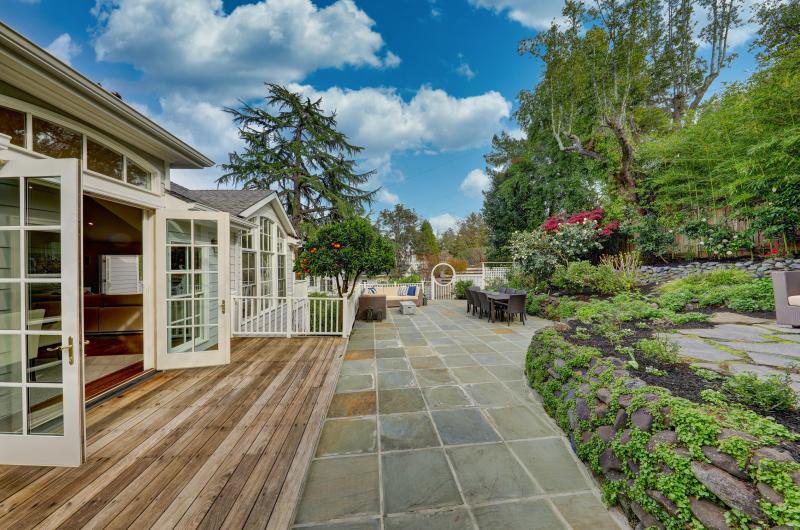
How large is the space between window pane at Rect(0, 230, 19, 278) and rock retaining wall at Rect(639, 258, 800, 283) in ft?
33.4

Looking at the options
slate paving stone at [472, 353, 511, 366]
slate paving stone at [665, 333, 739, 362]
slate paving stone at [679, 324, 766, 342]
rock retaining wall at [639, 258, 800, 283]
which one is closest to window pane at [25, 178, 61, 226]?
slate paving stone at [472, 353, 511, 366]

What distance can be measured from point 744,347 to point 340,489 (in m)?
3.93

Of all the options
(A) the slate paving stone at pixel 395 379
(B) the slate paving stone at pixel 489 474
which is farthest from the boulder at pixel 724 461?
(A) the slate paving stone at pixel 395 379

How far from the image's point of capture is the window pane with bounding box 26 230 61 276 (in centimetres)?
206

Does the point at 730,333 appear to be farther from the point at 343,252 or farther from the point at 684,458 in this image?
the point at 343,252

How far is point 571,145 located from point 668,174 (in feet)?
13.8

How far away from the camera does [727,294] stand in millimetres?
4820

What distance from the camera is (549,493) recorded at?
1927 millimetres

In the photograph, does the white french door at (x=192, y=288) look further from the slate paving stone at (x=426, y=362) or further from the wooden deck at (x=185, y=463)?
the slate paving stone at (x=426, y=362)

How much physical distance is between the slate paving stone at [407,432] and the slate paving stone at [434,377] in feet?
2.61

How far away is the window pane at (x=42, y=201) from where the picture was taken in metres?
2.04

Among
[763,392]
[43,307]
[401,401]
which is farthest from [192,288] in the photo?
[763,392]

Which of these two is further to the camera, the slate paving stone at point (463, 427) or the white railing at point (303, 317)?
the white railing at point (303, 317)

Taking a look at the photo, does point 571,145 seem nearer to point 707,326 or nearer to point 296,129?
point 707,326
